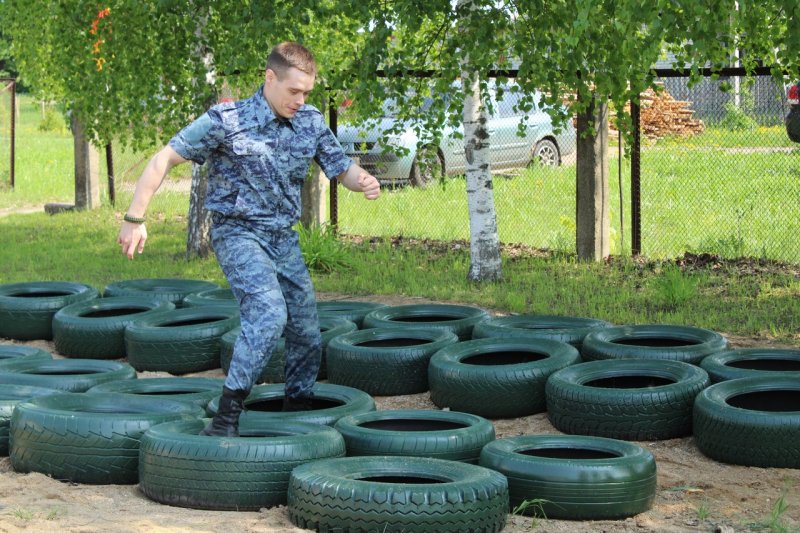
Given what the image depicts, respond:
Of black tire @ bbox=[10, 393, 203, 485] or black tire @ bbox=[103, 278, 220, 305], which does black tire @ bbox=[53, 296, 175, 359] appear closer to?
black tire @ bbox=[103, 278, 220, 305]

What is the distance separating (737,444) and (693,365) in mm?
977

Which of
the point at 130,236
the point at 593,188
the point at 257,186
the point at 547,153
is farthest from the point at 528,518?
the point at 547,153

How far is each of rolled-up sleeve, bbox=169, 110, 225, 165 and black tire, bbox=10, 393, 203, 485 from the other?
1254 mm

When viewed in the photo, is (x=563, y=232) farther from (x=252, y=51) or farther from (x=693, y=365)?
(x=693, y=365)

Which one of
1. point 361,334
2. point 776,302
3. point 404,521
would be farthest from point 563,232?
point 404,521

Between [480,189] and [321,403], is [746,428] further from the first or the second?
[480,189]

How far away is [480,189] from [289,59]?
18.1 ft

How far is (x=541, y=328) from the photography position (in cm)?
800

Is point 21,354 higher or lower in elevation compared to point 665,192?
lower

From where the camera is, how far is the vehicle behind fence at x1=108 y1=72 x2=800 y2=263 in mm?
12141

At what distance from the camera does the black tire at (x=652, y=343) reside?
23.0ft

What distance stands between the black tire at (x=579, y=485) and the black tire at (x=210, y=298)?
4.18 meters

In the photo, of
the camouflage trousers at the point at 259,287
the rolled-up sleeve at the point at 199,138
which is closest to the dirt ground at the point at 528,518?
the camouflage trousers at the point at 259,287

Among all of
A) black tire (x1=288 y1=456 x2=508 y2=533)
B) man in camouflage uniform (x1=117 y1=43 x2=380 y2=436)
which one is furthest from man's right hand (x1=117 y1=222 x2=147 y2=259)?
black tire (x1=288 y1=456 x2=508 y2=533)
